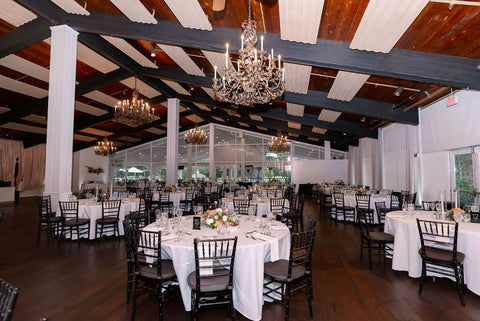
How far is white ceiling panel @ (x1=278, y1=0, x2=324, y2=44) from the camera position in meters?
3.64

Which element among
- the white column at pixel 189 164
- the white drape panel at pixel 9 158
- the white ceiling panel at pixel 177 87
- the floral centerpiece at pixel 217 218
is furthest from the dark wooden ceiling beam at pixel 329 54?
the white column at pixel 189 164

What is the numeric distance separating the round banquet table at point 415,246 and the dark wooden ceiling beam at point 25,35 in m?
8.40

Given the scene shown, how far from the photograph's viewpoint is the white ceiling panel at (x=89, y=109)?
10.8 m

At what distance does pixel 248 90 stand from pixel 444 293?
12.6 feet

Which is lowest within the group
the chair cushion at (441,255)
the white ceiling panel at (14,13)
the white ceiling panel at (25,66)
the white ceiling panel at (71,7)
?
the chair cushion at (441,255)

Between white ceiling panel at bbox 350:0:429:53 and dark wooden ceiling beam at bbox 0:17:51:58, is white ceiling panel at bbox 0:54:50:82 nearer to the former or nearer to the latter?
dark wooden ceiling beam at bbox 0:17:51:58

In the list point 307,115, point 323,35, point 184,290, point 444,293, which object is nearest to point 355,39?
point 323,35

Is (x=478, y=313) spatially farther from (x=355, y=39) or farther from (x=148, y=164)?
(x=148, y=164)

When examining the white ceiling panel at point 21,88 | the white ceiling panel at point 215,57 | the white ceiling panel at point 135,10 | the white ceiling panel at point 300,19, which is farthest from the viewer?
the white ceiling panel at point 21,88

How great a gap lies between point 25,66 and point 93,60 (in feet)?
6.01

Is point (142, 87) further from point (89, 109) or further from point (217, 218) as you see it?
point (217, 218)

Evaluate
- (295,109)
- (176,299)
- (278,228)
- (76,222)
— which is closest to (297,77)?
(295,109)

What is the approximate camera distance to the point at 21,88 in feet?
27.7

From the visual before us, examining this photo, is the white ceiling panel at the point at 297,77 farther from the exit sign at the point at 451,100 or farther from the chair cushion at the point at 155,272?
the chair cushion at the point at 155,272
